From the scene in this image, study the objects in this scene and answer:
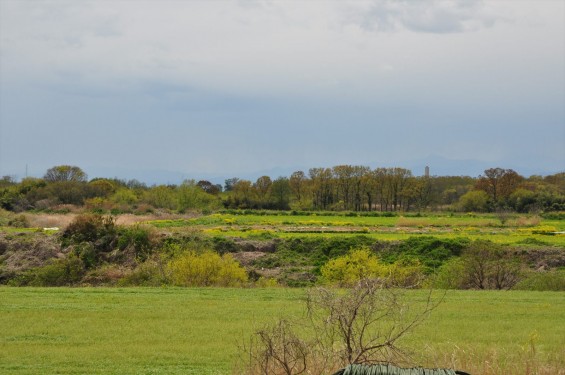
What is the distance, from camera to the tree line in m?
89.8

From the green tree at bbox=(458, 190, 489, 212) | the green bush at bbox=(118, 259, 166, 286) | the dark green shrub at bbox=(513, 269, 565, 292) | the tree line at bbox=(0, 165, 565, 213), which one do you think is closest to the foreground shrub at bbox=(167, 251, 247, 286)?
the green bush at bbox=(118, 259, 166, 286)

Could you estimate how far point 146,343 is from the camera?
13852 millimetres

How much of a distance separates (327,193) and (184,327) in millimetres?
93723

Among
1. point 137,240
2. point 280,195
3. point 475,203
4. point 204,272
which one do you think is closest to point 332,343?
point 204,272

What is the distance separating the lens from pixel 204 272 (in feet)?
90.6

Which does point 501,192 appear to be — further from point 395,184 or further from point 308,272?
point 308,272

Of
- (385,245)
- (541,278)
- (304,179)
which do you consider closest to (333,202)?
(304,179)

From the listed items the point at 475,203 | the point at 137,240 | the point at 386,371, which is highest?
the point at 475,203

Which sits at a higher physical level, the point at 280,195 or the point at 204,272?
the point at 280,195

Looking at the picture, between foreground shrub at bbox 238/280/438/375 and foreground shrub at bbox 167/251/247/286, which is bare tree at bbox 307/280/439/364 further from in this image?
foreground shrub at bbox 167/251/247/286

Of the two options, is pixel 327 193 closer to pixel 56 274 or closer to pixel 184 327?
pixel 56 274

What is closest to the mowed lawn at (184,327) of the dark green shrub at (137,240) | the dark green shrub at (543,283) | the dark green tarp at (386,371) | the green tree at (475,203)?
the dark green tarp at (386,371)

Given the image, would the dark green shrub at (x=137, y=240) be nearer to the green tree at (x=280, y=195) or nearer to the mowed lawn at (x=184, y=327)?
the mowed lawn at (x=184, y=327)

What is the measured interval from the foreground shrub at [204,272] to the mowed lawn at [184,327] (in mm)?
4625
